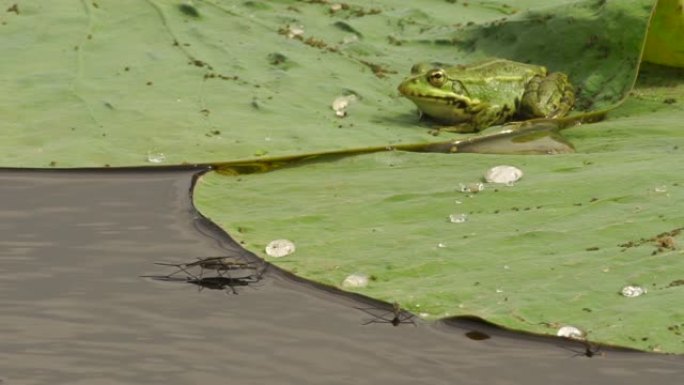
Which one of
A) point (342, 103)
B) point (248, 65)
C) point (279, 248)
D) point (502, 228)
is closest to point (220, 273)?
point (279, 248)

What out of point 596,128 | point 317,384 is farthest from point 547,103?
point 317,384

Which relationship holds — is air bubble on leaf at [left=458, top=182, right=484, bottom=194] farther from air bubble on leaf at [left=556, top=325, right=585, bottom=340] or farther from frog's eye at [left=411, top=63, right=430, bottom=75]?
frog's eye at [left=411, top=63, right=430, bottom=75]

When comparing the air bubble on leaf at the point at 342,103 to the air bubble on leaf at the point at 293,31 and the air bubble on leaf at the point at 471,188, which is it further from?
the air bubble on leaf at the point at 471,188

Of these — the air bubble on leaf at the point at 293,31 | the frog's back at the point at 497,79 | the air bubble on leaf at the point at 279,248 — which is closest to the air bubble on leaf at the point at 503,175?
the air bubble on leaf at the point at 279,248

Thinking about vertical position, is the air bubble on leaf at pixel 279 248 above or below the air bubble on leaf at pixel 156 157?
below

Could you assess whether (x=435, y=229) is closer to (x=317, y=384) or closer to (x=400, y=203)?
(x=400, y=203)

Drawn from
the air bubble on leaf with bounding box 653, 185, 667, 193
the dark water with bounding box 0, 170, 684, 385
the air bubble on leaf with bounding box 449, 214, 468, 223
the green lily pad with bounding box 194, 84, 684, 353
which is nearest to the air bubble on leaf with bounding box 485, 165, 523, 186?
the green lily pad with bounding box 194, 84, 684, 353
